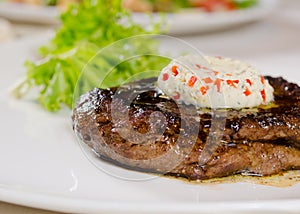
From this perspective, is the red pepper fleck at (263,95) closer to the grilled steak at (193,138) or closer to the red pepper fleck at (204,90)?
the grilled steak at (193,138)

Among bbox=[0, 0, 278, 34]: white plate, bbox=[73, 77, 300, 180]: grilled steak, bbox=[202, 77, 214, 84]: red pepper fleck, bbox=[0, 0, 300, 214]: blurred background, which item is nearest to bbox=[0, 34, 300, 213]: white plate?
bbox=[73, 77, 300, 180]: grilled steak

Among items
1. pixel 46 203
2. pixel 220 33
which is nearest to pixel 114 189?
pixel 46 203

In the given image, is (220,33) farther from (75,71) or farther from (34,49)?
(75,71)

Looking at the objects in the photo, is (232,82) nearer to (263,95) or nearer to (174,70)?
(263,95)

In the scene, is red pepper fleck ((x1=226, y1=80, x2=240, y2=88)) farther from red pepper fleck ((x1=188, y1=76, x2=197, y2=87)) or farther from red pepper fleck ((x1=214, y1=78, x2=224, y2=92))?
red pepper fleck ((x1=188, y1=76, x2=197, y2=87))

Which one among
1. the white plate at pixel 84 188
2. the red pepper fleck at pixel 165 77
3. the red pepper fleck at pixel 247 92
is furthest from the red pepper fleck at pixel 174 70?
the white plate at pixel 84 188

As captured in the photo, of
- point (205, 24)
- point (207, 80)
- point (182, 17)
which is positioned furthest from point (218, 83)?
point (182, 17)
